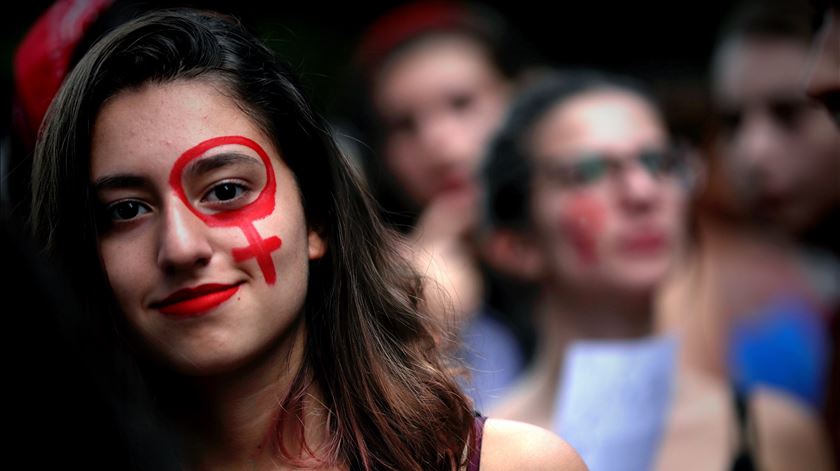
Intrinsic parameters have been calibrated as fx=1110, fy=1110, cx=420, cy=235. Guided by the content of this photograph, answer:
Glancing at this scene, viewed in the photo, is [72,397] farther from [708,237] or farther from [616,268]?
[708,237]

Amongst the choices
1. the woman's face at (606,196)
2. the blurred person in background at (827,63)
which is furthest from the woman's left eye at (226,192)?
the woman's face at (606,196)

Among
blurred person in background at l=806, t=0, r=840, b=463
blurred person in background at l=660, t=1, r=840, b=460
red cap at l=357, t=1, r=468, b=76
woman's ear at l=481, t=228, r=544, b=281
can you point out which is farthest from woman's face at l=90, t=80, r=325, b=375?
red cap at l=357, t=1, r=468, b=76

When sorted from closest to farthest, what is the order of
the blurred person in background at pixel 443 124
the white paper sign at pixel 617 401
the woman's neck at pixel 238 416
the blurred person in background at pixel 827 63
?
the woman's neck at pixel 238 416 → the blurred person in background at pixel 827 63 → the white paper sign at pixel 617 401 → the blurred person in background at pixel 443 124

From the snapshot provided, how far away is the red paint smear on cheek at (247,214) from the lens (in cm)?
206

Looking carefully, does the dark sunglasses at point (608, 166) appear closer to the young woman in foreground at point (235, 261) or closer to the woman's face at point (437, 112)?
the woman's face at point (437, 112)

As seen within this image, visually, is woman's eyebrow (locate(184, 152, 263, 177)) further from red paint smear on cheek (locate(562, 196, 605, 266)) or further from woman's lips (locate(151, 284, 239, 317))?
red paint smear on cheek (locate(562, 196, 605, 266))

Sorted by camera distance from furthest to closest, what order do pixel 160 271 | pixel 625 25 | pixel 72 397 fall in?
pixel 625 25 < pixel 160 271 < pixel 72 397

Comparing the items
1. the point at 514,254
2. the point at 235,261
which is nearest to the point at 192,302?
the point at 235,261

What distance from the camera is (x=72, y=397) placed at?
1534mm

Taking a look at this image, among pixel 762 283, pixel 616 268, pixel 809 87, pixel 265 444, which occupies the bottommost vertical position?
pixel 762 283

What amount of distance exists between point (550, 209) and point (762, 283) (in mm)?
1536

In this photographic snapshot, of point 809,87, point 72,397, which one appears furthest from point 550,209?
point 72,397

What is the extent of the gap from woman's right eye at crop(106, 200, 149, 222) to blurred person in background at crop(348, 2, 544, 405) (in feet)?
8.01

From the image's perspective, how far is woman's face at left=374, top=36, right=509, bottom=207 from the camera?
16.5ft
